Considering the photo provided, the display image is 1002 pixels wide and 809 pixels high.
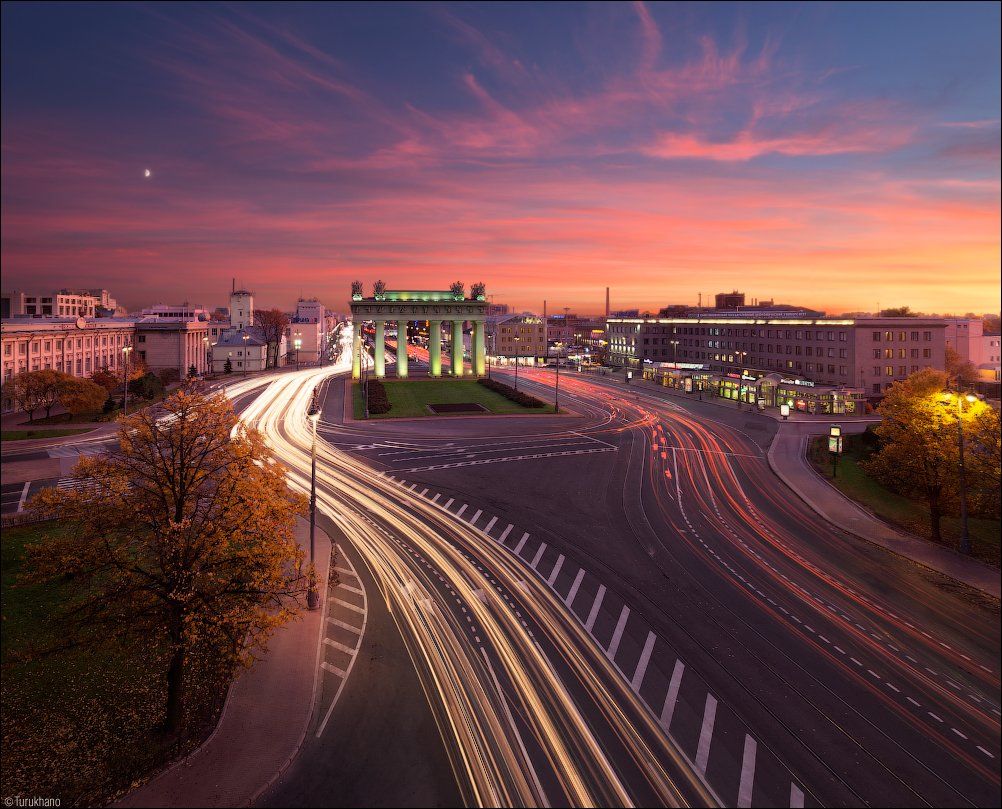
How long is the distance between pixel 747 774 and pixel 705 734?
1.51 m

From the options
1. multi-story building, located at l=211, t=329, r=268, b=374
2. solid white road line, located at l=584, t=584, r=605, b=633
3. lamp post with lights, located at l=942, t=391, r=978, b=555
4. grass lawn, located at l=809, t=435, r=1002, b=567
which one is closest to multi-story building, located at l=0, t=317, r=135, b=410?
multi-story building, located at l=211, t=329, r=268, b=374

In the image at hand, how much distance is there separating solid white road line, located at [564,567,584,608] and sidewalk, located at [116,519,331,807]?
33.5ft

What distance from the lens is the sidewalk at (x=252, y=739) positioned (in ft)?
45.3

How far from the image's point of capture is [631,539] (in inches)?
1211

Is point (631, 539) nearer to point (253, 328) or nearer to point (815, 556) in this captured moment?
point (815, 556)

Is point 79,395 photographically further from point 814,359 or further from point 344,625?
point 814,359

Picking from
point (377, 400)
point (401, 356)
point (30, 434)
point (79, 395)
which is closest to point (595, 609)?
point (377, 400)

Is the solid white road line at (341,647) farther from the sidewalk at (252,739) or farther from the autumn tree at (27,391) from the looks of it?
the autumn tree at (27,391)

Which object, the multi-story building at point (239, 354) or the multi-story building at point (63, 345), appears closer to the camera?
the multi-story building at point (63, 345)

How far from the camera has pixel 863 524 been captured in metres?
34.0

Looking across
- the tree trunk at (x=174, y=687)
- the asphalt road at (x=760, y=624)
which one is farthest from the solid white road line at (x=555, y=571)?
the tree trunk at (x=174, y=687)

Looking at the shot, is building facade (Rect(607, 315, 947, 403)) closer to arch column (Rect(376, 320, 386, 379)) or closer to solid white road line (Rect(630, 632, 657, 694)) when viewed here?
arch column (Rect(376, 320, 386, 379))

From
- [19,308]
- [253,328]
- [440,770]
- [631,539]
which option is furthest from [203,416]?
[19,308]

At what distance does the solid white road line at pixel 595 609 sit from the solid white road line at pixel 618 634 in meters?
0.97
